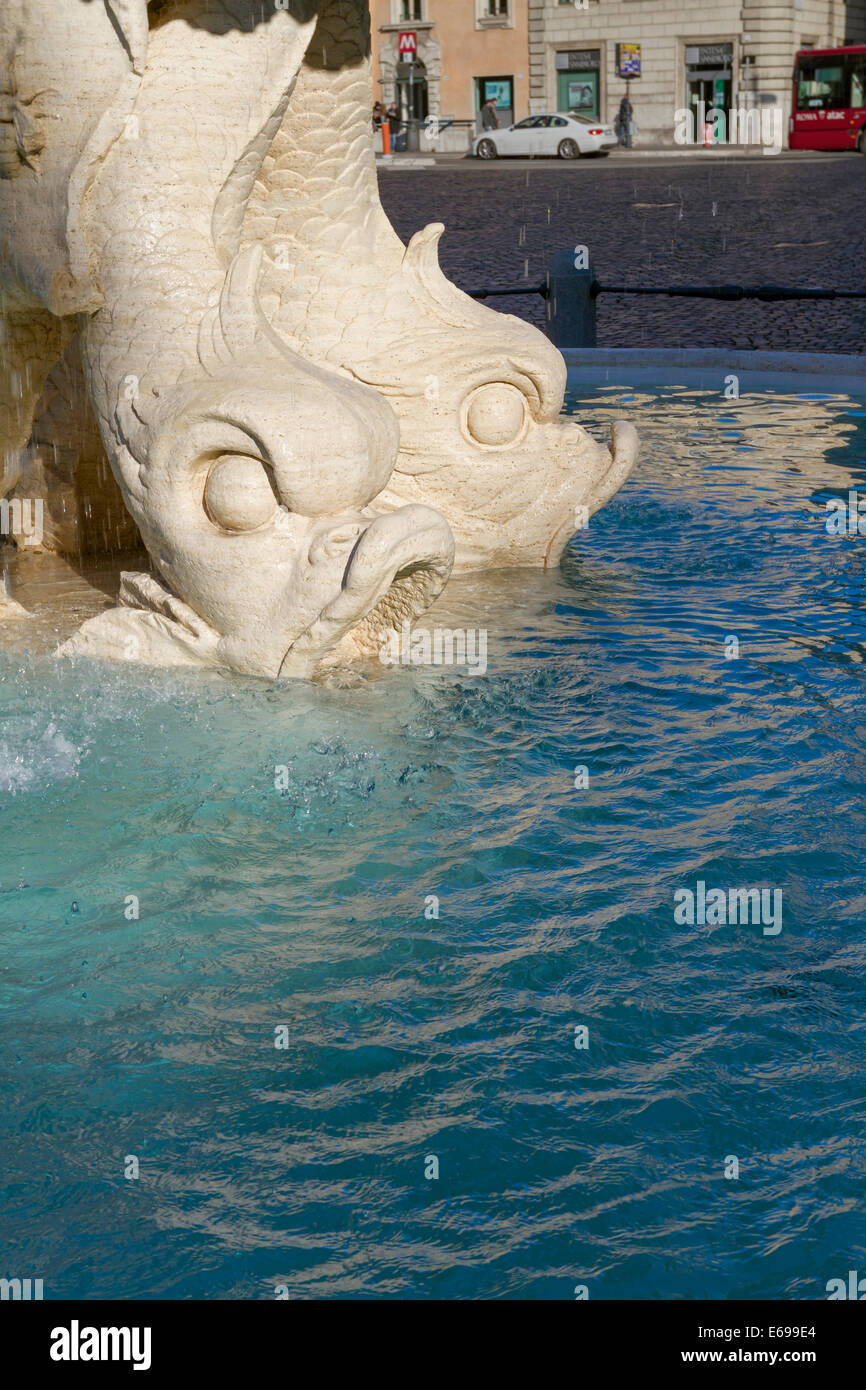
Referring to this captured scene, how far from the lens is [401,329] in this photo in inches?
207

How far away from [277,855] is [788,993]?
1.06m

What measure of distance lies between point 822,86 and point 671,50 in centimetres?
730

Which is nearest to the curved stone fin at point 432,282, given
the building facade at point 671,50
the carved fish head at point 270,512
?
the carved fish head at point 270,512

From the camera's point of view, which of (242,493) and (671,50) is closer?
(242,493)

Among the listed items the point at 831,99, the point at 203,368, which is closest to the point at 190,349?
the point at 203,368

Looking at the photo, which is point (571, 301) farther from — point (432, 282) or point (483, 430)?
point (483, 430)

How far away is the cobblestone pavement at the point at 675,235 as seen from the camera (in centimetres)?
1182

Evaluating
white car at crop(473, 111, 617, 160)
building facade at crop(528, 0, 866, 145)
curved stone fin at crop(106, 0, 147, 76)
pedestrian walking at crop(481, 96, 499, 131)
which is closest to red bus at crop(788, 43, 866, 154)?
white car at crop(473, 111, 617, 160)

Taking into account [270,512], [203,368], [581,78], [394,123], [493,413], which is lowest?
[270,512]

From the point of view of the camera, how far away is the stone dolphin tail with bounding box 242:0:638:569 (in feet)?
16.9

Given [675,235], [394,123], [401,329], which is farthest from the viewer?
[394,123]

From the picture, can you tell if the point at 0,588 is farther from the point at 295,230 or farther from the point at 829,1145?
the point at 829,1145

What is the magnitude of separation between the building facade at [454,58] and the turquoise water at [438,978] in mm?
40886

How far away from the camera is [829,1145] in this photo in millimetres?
2371
